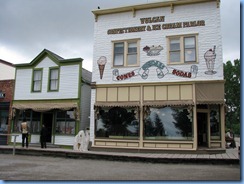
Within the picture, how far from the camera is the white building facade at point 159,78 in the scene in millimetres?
16219

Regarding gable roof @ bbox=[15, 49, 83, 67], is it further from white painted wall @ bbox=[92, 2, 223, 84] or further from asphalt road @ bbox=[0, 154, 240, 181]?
asphalt road @ bbox=[0, 154, 240, 181]

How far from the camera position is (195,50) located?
54.6ft

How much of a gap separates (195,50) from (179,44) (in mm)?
993

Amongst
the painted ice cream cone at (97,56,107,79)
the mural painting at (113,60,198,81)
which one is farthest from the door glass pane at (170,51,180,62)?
the painted ice cream cone at (97,56,107,79)

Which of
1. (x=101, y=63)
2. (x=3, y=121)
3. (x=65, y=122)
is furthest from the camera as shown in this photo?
(x=3, y=121)

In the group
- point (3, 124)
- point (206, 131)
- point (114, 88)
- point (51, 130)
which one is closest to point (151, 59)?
point (114, 88)

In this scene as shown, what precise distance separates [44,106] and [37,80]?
2300 mm

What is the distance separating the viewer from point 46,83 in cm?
2045

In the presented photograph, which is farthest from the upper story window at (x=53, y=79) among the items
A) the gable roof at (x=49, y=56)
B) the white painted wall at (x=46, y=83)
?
the gable roof at (x=49, y=56)

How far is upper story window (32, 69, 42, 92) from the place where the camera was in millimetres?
20812

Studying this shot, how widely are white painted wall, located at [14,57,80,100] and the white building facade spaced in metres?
1.86

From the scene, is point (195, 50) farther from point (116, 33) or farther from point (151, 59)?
point (116, 33)

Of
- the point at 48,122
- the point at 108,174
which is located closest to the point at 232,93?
the point at 48,122

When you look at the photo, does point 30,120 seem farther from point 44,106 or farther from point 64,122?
point 64,122
